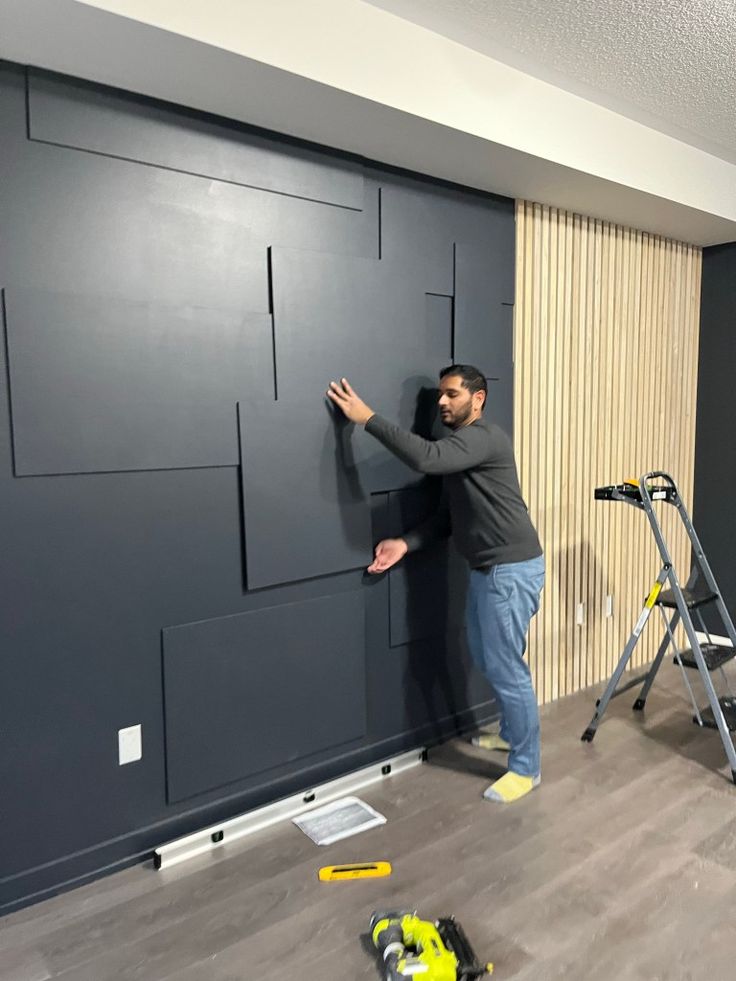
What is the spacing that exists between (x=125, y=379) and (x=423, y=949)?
186 centimetres

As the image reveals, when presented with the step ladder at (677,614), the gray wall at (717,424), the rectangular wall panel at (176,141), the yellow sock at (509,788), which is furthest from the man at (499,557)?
the gray wall at (717,424)

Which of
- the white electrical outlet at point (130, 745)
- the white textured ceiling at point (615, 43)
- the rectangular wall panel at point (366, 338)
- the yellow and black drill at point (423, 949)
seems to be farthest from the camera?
the rectangular wall panel at point (366, 338)

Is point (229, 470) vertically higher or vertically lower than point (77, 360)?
lower

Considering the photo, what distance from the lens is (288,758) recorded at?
2828 mm

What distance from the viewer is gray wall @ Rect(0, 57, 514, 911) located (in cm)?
221

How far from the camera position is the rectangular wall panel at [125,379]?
2174 mm

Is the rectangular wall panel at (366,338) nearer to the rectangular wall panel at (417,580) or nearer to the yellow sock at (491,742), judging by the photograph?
the rectangular wall panel at (417,580)

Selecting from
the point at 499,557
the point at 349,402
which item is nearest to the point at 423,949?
the point at 499,557

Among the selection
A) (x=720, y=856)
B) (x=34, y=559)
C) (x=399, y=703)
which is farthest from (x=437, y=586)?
(x=34, y=559)

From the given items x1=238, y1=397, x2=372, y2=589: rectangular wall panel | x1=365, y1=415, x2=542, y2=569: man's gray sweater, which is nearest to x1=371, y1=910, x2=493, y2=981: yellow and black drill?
x1=238, y1=397, x2=372, y2=589: rectangular wall panel

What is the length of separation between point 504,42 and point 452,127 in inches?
12.9

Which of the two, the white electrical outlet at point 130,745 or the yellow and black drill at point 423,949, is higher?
the white electrical outlet at point 130,745

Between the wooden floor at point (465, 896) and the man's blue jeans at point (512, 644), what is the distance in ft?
0.75

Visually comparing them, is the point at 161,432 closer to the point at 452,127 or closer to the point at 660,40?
the point at 452,127
